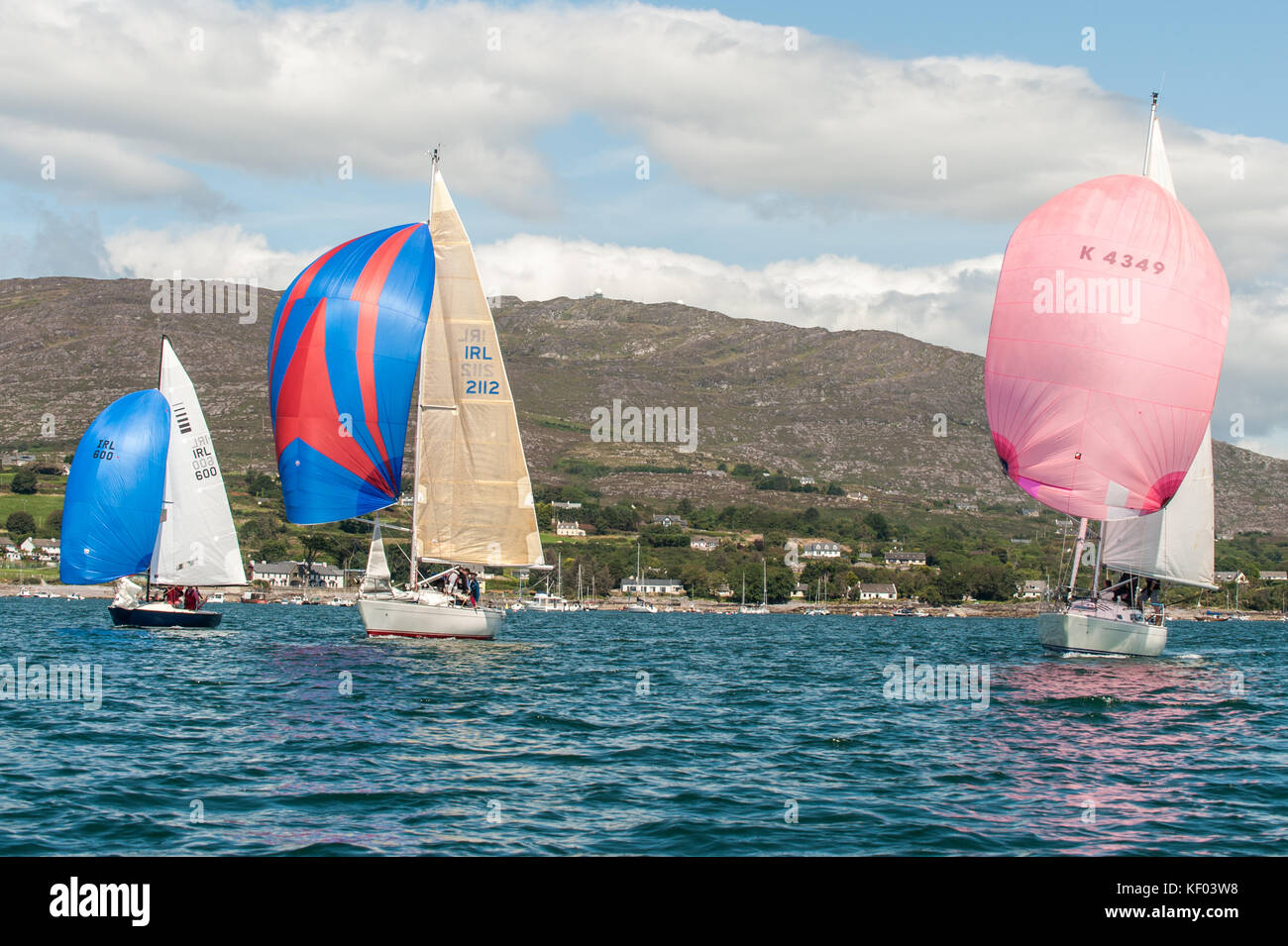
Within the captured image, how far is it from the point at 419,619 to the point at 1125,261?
87.8ft

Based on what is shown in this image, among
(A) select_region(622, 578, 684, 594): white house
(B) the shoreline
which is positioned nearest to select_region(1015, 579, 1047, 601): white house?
(B) the shoreline

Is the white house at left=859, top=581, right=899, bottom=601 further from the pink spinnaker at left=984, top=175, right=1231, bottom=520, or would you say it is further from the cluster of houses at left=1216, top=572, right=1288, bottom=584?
the pink spinnaker at left=984, top=175, right=1231, bottom=520

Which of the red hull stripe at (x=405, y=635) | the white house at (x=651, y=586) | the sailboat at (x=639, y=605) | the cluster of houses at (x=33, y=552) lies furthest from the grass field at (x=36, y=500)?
the red hull stripe at (x=405, y=635)

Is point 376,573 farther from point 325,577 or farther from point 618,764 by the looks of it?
point 325,577

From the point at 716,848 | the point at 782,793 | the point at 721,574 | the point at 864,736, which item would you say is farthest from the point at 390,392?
the point at 721,574

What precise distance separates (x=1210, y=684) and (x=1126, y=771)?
1957cm

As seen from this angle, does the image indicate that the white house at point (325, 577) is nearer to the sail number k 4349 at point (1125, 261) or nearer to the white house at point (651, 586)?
the white house at point (651, 586)

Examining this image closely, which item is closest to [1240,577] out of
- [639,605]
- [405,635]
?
[639,605]

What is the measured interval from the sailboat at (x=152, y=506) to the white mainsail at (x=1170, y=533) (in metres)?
35.3

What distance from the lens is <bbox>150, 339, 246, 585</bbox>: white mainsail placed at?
1891 inches

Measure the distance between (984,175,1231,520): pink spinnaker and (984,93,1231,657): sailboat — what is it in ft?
0.13

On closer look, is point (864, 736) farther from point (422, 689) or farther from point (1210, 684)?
point (1210, 684)

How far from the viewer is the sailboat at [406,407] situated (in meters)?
38.8
